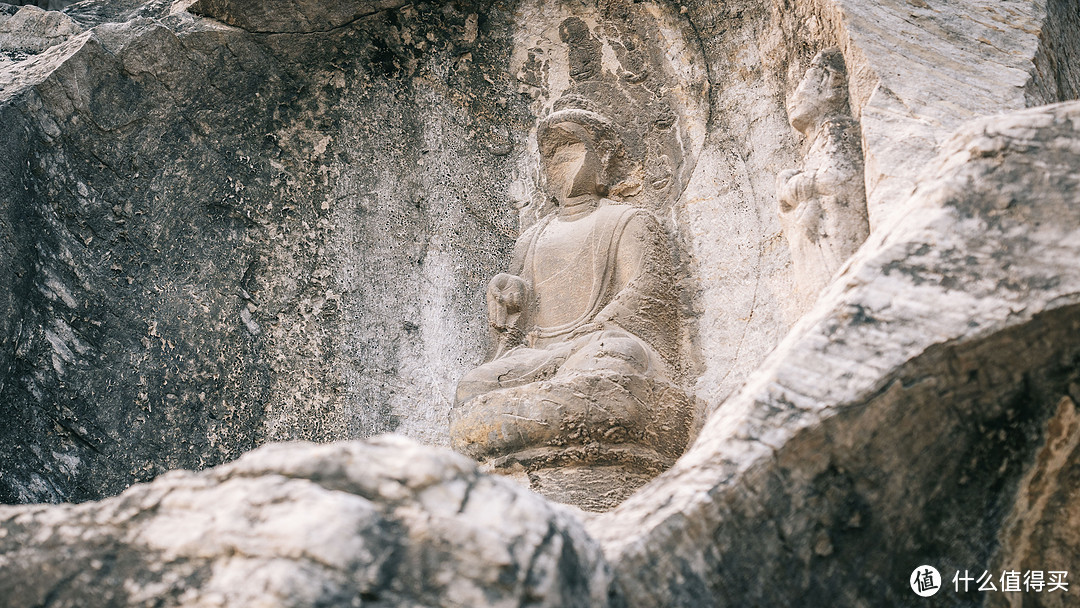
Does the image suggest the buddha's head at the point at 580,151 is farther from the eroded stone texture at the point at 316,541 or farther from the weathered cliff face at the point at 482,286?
the eroded stone texture at the point at 316,541

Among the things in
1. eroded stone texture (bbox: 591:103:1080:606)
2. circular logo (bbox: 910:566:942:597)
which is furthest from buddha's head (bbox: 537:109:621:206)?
circular logo (bbox: 910:566:942:597)

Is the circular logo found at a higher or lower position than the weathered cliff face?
lower

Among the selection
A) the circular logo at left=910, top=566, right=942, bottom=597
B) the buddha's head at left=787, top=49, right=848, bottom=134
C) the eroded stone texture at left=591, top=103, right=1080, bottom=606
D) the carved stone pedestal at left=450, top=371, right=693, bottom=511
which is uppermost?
the buddha's head at left=787, top=49, right=848, bottom=134

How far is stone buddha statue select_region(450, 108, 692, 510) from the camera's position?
4.58 m

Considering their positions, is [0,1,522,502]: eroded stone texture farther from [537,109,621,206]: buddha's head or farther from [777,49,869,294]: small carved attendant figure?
[777,49,869,294]: small carved attendant figure

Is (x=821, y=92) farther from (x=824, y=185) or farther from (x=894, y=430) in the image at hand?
(x=894, y=430)

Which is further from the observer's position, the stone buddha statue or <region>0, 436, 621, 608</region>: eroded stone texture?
the stone buddha statue

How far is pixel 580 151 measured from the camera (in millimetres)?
5758

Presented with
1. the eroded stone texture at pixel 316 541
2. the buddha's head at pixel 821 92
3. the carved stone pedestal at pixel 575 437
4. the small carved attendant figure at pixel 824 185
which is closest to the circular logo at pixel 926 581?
the eroded stone texture at pixel 316 541

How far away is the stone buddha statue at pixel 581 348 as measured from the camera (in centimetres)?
458

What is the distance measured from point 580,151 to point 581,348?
46.8 inches

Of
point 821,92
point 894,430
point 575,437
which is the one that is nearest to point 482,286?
point 575,437

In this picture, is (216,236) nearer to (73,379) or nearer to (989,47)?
(73,379)

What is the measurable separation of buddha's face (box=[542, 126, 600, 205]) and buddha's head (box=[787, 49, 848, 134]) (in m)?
1.21
